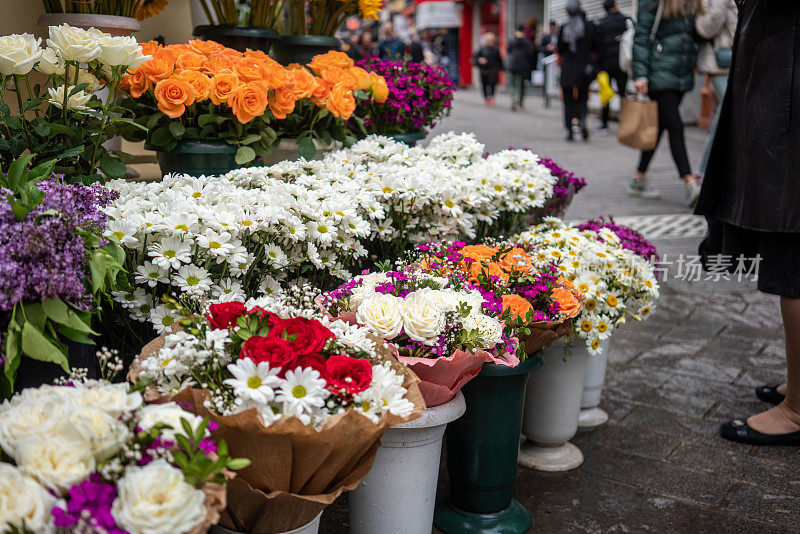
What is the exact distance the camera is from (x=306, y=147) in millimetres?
3172

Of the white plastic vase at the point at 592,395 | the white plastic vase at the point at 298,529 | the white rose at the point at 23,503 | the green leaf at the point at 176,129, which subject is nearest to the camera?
the white rose at the point at 23,503

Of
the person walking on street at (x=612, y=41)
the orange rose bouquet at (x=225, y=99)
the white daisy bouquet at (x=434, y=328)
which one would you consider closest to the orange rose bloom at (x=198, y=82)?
the orange rose bouquet at (x=225, y=99)

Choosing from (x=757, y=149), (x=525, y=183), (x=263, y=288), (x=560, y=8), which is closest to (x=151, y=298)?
(x=263, y=288)

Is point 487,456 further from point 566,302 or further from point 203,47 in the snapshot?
point 203,47

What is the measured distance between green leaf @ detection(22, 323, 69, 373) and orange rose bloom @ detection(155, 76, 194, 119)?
128 centimetres

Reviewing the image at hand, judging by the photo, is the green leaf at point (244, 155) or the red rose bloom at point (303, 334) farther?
the green leaf at point (244, 155)

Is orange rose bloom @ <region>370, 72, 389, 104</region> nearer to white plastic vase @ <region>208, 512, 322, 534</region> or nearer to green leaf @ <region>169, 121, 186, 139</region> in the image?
green leaf @ <region>169, 121, 186, 139</region>

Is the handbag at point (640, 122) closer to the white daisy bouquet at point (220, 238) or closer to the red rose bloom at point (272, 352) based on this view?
the white daisy bouquet at point (220, 238)

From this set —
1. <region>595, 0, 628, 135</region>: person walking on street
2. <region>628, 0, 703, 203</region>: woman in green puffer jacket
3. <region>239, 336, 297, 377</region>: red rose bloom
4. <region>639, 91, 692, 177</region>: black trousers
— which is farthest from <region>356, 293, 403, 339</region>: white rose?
<region>595, 0, 628, 135</region>: person walking on street

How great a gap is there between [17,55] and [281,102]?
3.34ft

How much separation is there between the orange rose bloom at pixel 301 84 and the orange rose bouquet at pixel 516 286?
81cm

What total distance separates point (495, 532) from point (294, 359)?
1241 millimetres

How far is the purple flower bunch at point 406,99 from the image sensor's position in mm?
3814

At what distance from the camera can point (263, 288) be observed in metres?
2.41
